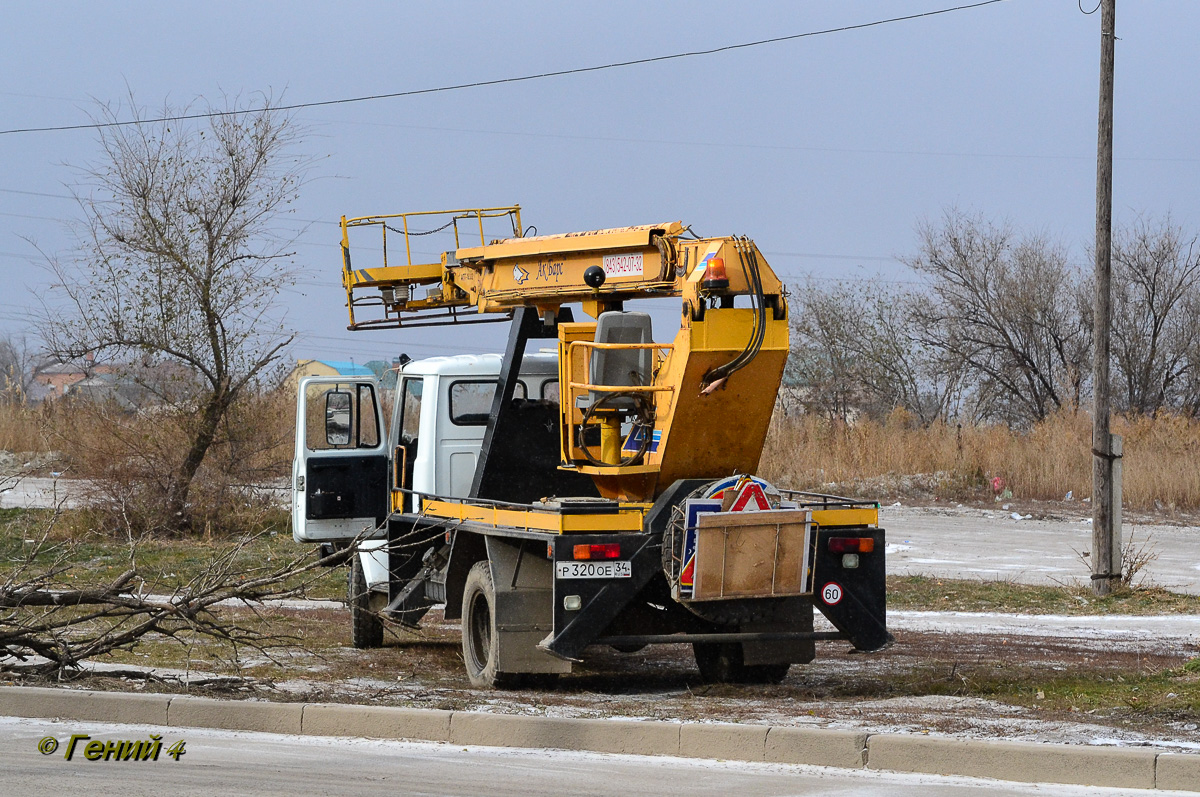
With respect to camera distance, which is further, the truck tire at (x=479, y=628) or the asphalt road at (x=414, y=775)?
the truck tire at (x=479, y=628)

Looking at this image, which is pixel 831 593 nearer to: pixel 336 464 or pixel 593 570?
pixel 593 570

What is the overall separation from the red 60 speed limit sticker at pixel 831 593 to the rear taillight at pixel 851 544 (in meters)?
0.24

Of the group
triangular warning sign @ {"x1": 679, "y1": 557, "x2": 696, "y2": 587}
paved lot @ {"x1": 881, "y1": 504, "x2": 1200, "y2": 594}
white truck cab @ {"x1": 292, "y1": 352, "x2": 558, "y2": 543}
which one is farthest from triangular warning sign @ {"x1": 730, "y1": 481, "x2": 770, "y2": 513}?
paved lot @ {"x1": 881, "y1": 504, "x2": 1200, "y2": 594}

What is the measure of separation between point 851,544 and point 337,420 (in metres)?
5.68

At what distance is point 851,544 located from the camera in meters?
9.34

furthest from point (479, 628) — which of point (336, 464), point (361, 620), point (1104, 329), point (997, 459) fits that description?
point (997, 459)

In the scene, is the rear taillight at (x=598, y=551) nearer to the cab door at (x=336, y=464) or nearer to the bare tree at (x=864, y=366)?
the cab door at (x=336, y=464)

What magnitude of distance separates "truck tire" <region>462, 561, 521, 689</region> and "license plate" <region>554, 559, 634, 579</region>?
2.86 ft

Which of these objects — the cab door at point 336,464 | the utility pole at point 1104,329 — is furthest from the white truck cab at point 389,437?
the utility pole at point 1104,329

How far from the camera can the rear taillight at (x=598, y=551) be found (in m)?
8.80

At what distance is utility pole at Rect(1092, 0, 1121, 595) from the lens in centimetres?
1596

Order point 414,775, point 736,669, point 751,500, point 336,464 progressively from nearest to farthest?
point 414,775 < point 751,500 < point 736,669 < point 336,464

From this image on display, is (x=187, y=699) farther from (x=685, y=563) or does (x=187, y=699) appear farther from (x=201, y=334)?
(x=201, y=334)

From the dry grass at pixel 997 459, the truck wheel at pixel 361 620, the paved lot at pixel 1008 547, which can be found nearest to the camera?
the truck wheel at pixel 361 620
